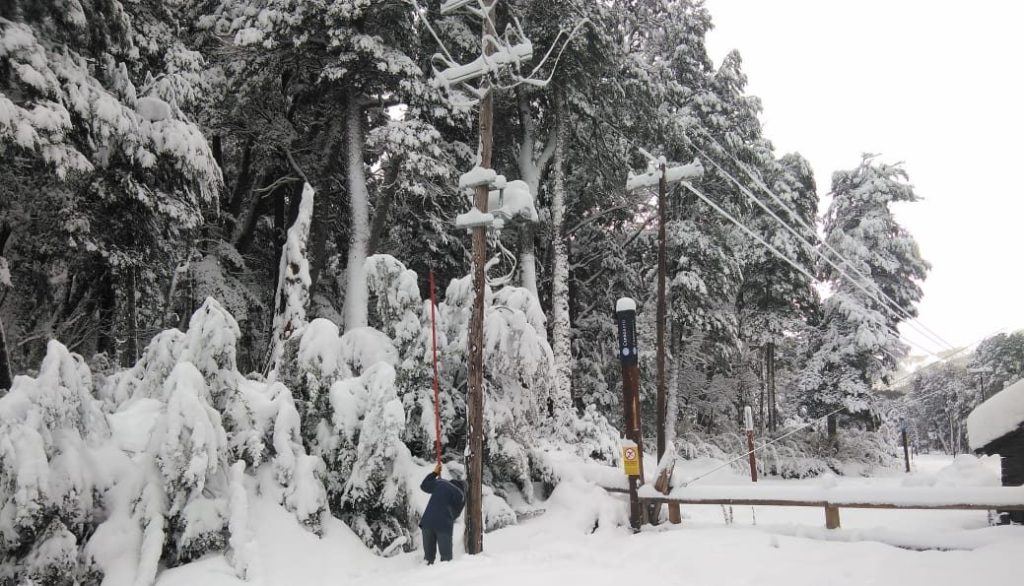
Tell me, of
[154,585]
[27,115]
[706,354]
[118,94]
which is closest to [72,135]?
[118,94]

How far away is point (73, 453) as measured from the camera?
6.45 metres

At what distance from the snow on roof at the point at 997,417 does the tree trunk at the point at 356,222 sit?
11201 mm

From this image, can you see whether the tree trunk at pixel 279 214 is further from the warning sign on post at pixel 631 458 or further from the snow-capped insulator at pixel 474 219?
the warning sign on post at pixel 631 458

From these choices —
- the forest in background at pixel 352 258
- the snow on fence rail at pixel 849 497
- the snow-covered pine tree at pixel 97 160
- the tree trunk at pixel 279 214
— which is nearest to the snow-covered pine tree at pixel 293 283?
the forest in background at pixel 352 258

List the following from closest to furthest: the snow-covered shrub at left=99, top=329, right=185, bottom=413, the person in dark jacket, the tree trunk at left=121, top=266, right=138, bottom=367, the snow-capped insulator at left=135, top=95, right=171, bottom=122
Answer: the person in dark jacket, the snow-covered shrub at left=99, top=329, right=185, bottom=413, the snow-capped insulator at left=135, top=95, right=171, bottom=122, the tree trunk at left=121, top=266, right=138, bottom=367

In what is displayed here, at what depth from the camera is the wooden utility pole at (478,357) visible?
791cm

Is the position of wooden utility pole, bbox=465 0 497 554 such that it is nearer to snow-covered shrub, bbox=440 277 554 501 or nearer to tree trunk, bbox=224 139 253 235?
snow-covered shrub, bbox=440 277 554 501

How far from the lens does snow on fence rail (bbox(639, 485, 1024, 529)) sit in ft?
21.8

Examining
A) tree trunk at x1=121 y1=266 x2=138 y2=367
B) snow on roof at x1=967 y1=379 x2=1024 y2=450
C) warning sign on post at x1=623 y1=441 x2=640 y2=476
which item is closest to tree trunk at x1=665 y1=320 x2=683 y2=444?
warning sign on post at x1=623 y1=441 x2=640 y2=476

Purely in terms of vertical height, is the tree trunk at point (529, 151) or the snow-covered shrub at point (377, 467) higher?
the tree trunk at point (529, 151)

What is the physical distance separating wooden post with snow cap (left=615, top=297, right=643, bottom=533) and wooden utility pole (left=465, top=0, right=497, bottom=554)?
2.78 metres

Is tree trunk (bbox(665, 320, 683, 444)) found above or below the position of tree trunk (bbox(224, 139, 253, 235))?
below

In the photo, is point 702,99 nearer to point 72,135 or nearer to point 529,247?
point 529,247

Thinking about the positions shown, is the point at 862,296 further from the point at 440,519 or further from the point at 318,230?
the point at 440,519
